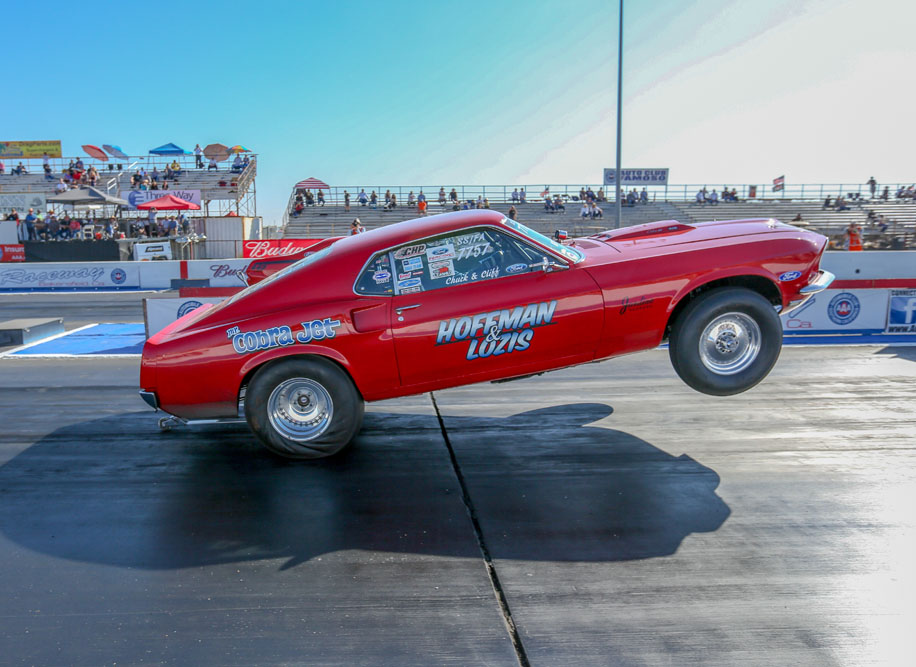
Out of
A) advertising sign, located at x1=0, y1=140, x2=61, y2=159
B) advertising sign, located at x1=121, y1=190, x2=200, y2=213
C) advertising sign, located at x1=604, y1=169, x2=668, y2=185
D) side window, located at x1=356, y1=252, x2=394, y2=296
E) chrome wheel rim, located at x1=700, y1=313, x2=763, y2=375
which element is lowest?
chrome wheel rim, located at x1=700, y1=313, x2=763, y2=375

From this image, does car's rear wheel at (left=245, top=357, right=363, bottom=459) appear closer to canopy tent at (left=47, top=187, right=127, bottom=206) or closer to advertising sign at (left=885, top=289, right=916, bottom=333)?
advertising sign at (left=885, top=289, right=916, bottom=333)

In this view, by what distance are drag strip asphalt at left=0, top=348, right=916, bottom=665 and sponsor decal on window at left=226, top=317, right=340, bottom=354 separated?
0.93 meters

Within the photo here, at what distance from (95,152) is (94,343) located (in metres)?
33.3

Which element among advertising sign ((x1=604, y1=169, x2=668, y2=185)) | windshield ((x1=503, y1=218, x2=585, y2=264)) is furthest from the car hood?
advertising sign ((x1=604, y1=169, x2=668, y2=185))

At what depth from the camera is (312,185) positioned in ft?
121

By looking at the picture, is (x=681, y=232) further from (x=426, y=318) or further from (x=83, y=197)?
(x=83, y=197)

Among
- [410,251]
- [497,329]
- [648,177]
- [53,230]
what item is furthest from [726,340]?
[53,230]

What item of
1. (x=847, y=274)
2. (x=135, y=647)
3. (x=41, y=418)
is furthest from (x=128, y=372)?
(x=847, y=274)

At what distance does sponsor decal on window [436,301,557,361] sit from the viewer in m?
4.70

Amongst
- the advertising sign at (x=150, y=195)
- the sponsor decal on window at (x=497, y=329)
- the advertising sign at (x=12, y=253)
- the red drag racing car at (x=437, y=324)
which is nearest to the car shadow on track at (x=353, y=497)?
the red drag racing car at (x=437, y=324)

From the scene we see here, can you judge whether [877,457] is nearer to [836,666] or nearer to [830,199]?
[836,666]

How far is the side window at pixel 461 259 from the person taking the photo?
4.78 m

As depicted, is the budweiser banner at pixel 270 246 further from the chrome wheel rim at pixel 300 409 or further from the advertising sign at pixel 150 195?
the chrome wheel rim at pixel 300 409

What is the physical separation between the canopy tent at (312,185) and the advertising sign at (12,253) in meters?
13.2
